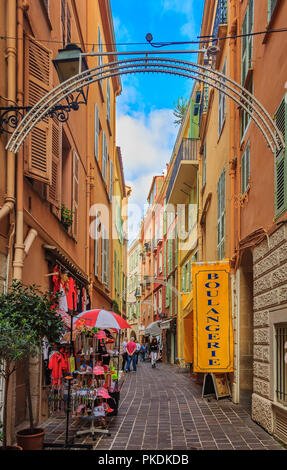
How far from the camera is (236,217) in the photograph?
1160 cm

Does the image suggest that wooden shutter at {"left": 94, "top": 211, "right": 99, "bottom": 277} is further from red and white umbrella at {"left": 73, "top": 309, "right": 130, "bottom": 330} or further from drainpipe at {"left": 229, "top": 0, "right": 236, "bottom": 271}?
red and white umbrella at {"left": 73, "top": 309, "right": 130, "bottom": 330}

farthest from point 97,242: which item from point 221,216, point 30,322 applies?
point 30,322

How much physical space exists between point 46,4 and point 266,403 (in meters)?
8.42

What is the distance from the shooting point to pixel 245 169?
35.6 ft

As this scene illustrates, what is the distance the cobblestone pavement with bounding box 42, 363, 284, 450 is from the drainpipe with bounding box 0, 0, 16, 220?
376 cm

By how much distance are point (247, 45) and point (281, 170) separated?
14.5ft

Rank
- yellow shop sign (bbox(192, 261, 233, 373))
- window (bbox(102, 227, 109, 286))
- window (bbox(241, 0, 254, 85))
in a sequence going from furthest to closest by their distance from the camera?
1. window (bbox(102, 227, 109, 286))
2. yellow shop sign (bbox(192, 261, 233, 373))
3. window (bbox(241, 0, 254, 85))

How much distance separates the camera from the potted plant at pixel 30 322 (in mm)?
5582

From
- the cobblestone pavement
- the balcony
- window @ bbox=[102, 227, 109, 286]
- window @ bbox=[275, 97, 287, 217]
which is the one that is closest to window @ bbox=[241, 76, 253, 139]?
window @ bbox=[275, 97, 287, 217]

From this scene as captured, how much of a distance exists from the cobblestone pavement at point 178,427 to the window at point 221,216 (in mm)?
3899

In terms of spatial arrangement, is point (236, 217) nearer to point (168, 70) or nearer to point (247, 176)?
point (247, 176)

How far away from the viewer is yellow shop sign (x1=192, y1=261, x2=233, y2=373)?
11688mm

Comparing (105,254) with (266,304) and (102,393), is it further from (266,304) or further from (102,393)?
(266,304)
